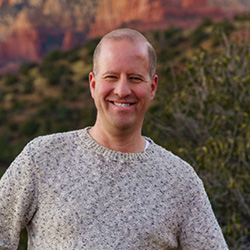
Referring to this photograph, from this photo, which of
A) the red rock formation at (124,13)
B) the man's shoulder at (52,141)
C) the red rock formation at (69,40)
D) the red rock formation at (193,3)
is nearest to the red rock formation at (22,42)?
the red rock formation at (69,40)

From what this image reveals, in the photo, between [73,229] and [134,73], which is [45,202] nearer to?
[73,229]

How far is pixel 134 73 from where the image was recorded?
5.99 feet

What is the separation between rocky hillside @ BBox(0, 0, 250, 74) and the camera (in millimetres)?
51628

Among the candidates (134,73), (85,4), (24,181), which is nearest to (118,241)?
(24,181)

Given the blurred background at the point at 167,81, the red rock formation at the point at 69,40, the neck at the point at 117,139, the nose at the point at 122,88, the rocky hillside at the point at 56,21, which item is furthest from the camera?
the red rock formation at the point at 69,40

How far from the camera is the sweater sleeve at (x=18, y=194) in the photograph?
1825 mm

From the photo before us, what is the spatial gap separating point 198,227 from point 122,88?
637 millimetres

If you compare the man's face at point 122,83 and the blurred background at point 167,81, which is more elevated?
the man's face at point 122,83

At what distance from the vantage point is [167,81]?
7.89 meters

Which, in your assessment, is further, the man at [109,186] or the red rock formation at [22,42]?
the red rock formation at [22,42]

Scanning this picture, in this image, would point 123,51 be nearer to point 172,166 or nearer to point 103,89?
point 103,89

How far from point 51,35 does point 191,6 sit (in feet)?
56.7

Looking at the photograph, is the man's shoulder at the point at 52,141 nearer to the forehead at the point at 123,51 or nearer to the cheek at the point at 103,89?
the cheek at the point at 103,89

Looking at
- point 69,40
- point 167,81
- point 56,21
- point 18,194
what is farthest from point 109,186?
point 56,21
